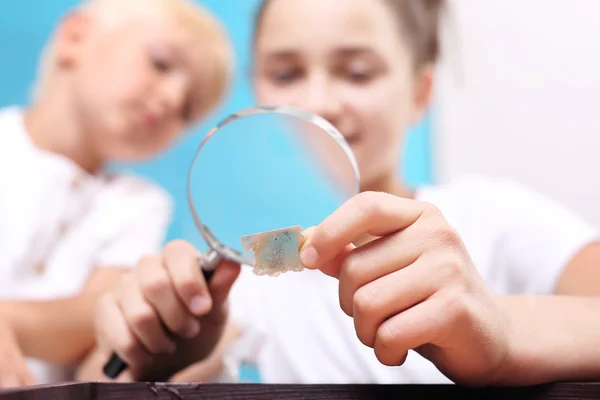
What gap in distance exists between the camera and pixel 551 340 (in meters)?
0.49

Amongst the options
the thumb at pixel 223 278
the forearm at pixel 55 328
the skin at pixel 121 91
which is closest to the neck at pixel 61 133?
the skin at pixel 121 91

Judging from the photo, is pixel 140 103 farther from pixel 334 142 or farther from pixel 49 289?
pixel 334 142

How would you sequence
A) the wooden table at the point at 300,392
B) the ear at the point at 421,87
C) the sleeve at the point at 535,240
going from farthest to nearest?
the ear at the point at 421,87, the sleeve at the point at 535,240, the wooden table at the point at 300,392

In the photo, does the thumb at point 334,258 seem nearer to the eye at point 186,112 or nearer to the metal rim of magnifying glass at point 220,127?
the metal rim of magnifying glass at point 220,127

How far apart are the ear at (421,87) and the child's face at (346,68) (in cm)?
6

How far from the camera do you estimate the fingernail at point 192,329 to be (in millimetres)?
604

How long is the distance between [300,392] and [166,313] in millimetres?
206

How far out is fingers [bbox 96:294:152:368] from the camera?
60 cm

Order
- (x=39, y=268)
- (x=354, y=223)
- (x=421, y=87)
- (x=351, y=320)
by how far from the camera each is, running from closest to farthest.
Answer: (x=354, y=223) → (x=351, y=320) → (x=421, y=87) → (x=39, y=268)

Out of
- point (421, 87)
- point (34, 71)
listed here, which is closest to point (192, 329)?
point (421, 87)

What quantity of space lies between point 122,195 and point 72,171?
0.36 feet

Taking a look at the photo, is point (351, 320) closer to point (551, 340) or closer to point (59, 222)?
point (551, 340)

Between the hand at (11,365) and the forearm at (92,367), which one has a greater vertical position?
the hand at (11,365)

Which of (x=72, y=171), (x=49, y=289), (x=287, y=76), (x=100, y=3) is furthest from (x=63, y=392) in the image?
(x=100, y=3)
